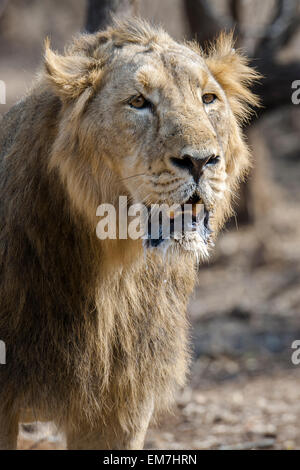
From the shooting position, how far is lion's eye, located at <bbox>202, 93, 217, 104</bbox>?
350cm

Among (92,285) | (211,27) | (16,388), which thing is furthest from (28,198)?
(211,27)

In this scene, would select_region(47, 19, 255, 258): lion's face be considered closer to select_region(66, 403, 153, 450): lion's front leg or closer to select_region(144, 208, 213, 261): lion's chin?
A: select_region(144, 208, 213, 261): lion's chin

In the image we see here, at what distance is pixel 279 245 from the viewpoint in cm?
1019

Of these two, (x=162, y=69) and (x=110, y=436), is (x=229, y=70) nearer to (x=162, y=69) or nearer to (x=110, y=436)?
(x=162, y=69)

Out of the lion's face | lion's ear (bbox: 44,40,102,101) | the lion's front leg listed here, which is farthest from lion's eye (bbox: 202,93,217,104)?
the lion's front leg

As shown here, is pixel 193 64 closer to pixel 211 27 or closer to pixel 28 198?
pixel 28 198

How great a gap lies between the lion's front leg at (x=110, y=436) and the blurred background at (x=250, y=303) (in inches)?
6.4

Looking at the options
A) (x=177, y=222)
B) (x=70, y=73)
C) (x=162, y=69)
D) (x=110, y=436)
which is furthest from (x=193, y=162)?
(x=110, y=436)

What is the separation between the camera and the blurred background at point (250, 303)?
5410 mm

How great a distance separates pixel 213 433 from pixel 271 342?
6.75 feet

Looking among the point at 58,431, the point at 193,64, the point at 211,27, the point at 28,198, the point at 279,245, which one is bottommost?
the point at 58,431

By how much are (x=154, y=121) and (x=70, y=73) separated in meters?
0.46

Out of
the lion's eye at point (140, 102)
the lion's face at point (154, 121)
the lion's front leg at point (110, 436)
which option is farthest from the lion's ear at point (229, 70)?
the lion's front leg at point (110, 436)

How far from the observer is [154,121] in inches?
128
